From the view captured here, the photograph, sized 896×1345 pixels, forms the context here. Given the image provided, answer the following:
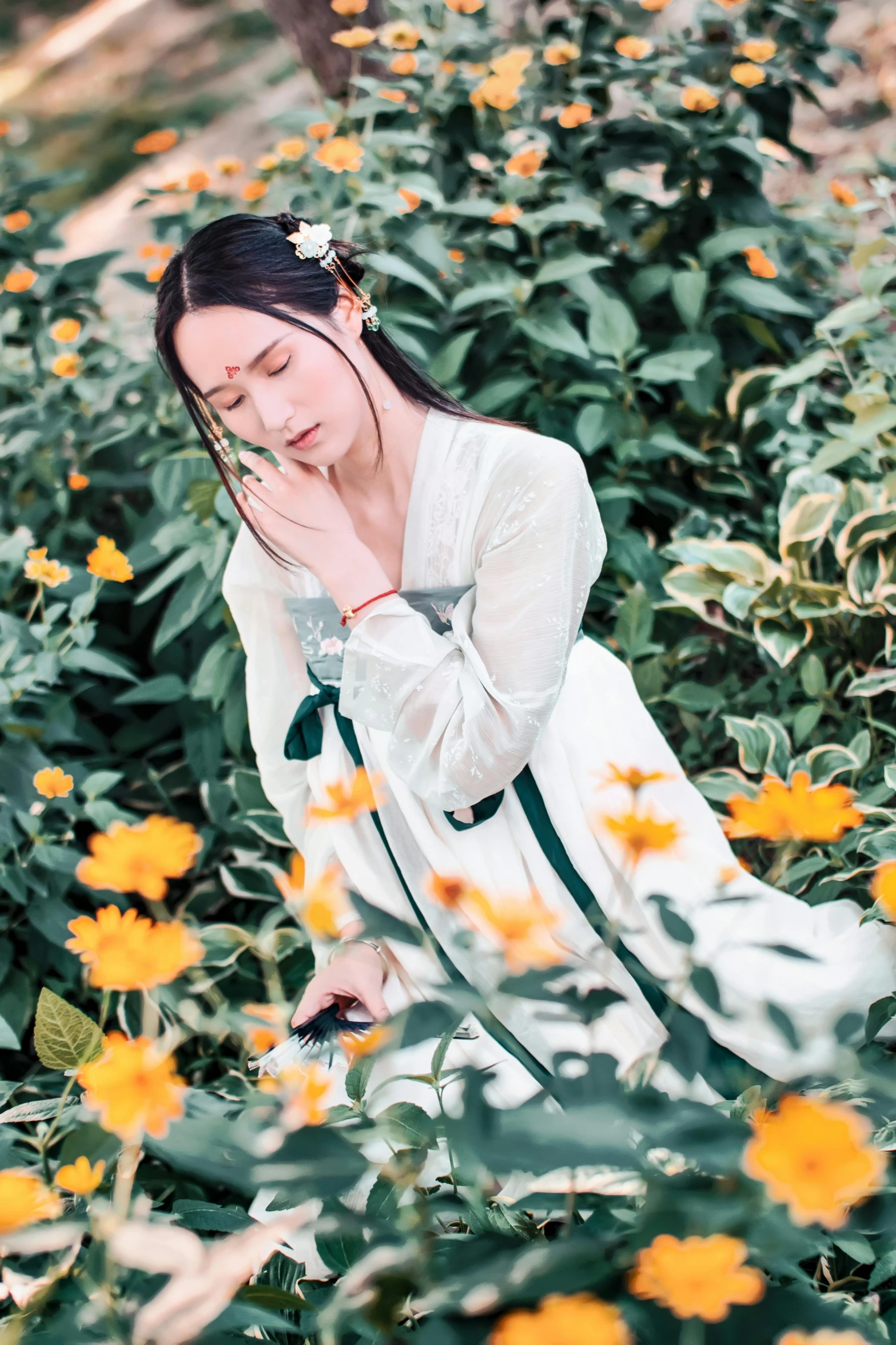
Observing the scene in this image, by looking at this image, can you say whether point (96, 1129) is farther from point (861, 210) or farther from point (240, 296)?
point (861, 210)

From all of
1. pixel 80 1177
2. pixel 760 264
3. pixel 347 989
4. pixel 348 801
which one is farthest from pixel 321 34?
pixel 80 1177

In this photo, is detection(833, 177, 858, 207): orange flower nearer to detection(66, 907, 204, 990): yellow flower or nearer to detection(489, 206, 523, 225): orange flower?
detection(489, 206, 523, 225): orange flower

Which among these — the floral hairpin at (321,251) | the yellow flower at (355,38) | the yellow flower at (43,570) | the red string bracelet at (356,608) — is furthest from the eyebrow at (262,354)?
the yellow flower at (355,38)

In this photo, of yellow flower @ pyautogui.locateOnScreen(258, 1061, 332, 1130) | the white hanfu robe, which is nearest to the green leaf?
yellow flower @ pyautogui.locateOnScreen(258, 1061, 332, 1130)

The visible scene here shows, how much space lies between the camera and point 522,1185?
64 centimetres

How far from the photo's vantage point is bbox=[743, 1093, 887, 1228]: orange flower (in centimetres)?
38

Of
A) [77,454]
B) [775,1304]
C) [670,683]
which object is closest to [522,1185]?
[775,1304]

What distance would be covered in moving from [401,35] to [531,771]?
1327mm

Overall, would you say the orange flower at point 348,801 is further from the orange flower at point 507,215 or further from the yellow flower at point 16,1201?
the orange flower at point 507,215

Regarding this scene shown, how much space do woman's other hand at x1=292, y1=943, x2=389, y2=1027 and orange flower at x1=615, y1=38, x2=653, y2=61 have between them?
1488 mm

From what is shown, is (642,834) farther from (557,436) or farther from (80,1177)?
(557,436)

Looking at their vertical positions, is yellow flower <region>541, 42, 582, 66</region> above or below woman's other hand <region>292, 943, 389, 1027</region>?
above

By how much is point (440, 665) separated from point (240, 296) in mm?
374

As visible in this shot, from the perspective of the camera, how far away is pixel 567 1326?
1.25 feet
